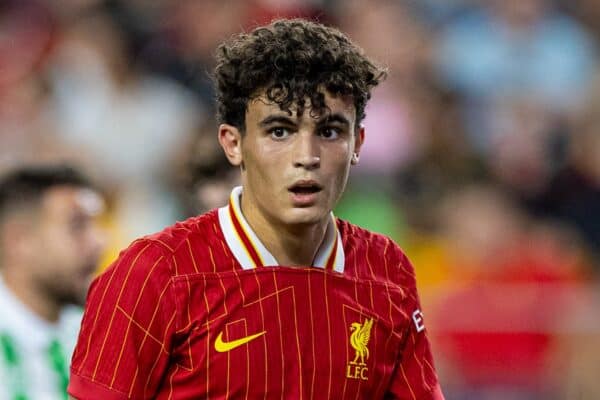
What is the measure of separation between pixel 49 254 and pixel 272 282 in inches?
74.2

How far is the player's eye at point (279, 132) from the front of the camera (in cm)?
296

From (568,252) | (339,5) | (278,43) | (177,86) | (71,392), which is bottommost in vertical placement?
(71,392)

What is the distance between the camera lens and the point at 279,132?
2971 mm

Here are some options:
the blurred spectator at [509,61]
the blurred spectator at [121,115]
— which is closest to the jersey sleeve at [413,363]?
the blurred spectator at [121,115]

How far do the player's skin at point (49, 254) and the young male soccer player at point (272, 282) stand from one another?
1.67 metres

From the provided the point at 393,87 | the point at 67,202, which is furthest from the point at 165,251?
the point at 393,87

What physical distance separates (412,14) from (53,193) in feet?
12.4

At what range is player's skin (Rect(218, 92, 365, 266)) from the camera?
2.94 metres

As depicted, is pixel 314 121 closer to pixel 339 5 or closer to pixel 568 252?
pixel 568 252

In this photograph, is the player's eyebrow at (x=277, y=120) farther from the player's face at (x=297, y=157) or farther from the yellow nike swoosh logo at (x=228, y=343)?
the yellow nike swoosh logo at (x=228, y=343)

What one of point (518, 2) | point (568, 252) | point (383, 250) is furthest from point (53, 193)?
point (518, 2)

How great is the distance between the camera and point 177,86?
746 centimetres

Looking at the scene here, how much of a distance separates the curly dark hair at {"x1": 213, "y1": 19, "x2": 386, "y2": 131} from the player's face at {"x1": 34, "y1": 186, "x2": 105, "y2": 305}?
1.69 meters

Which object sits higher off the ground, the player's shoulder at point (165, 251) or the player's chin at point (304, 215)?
the player's chin at point (304, 215)
